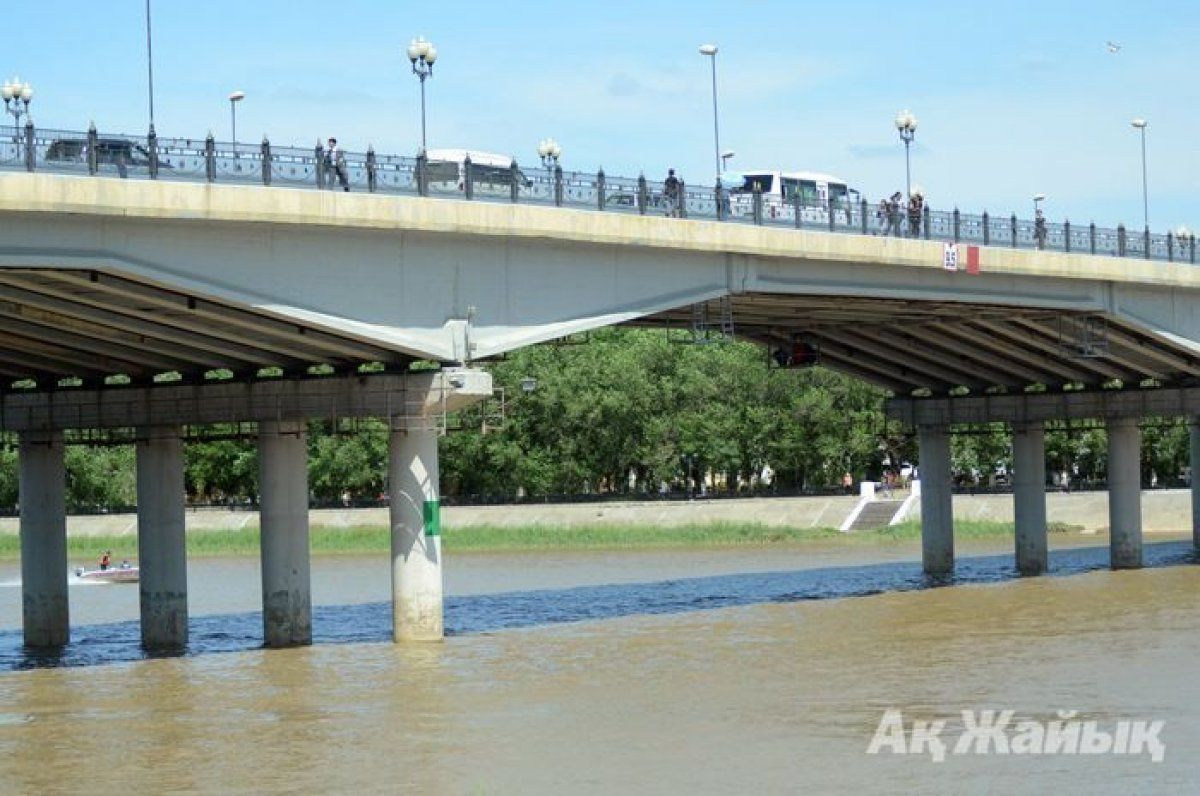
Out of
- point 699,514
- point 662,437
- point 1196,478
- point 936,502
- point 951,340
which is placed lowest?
point 699,514

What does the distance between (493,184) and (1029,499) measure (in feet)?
95.0

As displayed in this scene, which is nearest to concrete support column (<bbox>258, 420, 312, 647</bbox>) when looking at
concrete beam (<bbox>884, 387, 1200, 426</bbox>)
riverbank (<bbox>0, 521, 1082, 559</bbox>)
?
concrete beam (<bbox>884, 387, 1200, 426</bbox>)

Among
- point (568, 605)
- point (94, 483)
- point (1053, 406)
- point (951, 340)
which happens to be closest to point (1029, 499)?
point (1053, 406)

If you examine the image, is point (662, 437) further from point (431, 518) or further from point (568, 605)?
point (431, 518)

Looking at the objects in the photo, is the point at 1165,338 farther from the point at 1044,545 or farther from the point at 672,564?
the point at 672,564

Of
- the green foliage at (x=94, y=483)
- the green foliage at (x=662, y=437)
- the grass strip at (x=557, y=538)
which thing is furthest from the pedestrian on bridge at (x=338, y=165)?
the green foliage at (x=94, y=483)

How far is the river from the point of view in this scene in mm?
26047

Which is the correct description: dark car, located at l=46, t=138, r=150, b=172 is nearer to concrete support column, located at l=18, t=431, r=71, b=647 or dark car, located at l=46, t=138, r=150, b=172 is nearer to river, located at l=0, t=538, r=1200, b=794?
river, located at l=0, t=538, r=1200, b=794

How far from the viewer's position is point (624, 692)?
3409cm

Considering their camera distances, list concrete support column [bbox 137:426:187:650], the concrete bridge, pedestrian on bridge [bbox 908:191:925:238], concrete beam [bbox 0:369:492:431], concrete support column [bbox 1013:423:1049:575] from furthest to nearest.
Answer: concrete support column [bbox 1013:423:1049:575], pedestrian on bridge [bbox 908:191:925:238], concrete support column [bbox 137:426:187:650], concrete beam [bbox 0:369:492:431], the concrete bridge

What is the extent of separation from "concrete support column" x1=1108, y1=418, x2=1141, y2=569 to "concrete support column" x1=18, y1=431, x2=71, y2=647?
30774 mm

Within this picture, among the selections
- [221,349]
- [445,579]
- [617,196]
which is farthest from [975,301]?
[445,579]

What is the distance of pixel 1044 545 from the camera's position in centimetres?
6353

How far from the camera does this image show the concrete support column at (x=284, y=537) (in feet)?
141
